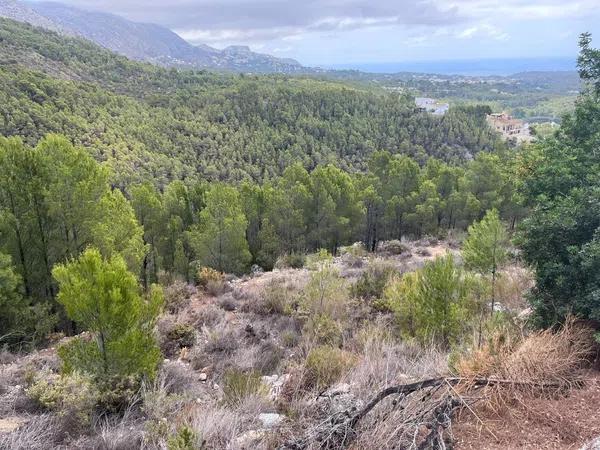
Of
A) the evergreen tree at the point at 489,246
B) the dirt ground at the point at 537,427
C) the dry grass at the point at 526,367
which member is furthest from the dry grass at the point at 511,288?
the dirt ground at the point at 537,427

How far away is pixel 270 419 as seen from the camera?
4.16 metres

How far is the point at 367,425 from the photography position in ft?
10.9

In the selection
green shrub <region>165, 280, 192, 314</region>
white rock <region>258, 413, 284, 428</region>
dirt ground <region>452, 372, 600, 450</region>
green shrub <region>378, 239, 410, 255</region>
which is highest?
dirt ground <region>452, 372, 600, 450</region>

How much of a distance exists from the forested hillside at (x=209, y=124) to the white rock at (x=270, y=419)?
155 feet

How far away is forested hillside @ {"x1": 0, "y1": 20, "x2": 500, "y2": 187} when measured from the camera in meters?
54.7

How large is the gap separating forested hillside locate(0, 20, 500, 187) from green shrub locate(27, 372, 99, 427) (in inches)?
1800

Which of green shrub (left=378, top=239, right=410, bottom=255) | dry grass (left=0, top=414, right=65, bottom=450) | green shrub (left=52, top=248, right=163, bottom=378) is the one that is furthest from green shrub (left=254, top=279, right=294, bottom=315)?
green shrub (left=378, top=239, right=410, bottom=255)

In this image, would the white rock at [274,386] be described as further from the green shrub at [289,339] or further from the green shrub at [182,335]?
the green shrub at [182,335]

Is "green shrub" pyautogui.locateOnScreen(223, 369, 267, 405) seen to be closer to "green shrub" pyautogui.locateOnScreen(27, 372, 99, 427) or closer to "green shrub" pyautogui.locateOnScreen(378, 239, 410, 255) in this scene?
"green shrub" pyautogui.locateOnScreen(27, 372, 99, 427)

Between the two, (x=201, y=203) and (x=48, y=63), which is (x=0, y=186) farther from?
(x=48, y=63)

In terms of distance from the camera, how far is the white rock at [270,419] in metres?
3.98

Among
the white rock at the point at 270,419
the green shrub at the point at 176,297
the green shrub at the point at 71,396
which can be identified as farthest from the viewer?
the green shrub at the point at 176,297

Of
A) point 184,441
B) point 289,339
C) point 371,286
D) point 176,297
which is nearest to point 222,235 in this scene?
point 176,297

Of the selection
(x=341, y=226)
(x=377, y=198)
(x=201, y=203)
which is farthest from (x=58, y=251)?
(x=377, y=198)
